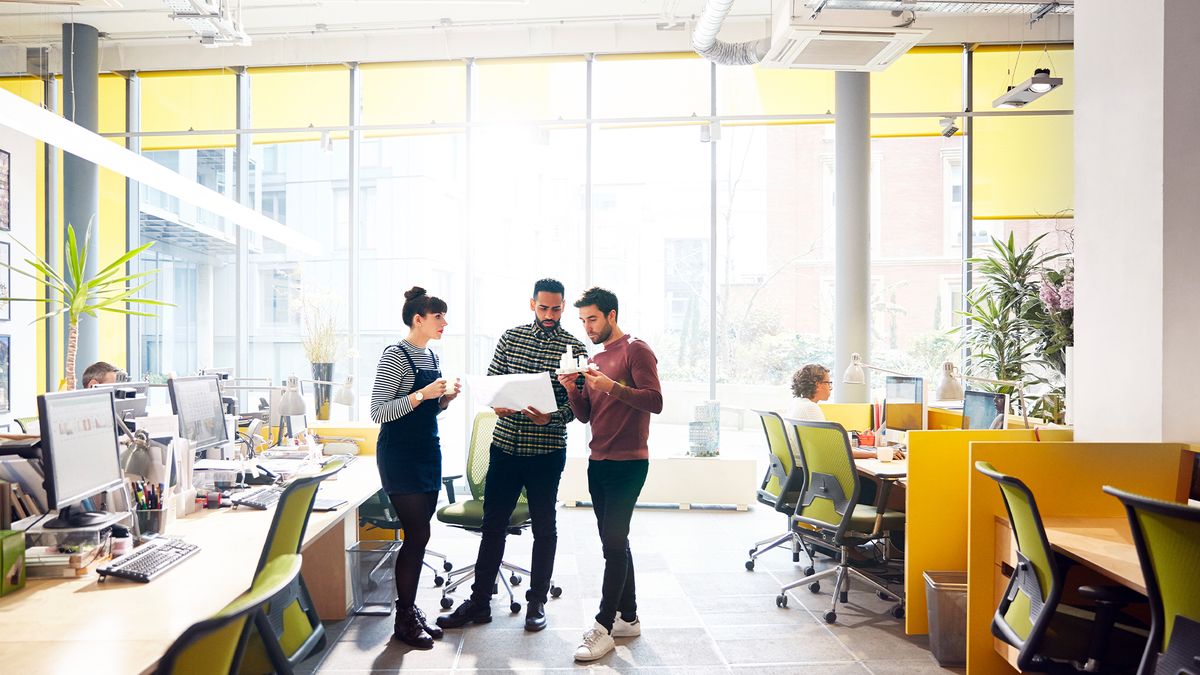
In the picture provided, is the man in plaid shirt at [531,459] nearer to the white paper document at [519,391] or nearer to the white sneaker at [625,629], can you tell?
the white paper document at [519,391]

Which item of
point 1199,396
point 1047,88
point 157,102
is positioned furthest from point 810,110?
point 157,102

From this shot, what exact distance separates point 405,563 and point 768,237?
488 centimetres

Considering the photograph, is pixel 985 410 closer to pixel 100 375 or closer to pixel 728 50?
pixel 728 50

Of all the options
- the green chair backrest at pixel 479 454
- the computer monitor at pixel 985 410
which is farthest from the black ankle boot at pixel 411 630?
the computer monitor at pixel 985 410

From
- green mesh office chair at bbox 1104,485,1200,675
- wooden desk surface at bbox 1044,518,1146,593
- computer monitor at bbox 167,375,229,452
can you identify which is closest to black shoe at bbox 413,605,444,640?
computer monitor at bbox 167,375,229,452

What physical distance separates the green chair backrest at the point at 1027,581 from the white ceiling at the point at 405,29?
5.31 meters

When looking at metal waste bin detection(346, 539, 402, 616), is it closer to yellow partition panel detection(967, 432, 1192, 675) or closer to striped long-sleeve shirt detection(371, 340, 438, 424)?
striped long-sleeve shirt detection(371, 340, 438, 424)

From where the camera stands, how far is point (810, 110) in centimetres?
735

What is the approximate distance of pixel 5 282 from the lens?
264 inches

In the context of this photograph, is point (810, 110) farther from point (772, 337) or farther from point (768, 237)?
point (772, 337)

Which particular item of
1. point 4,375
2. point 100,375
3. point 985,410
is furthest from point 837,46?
point 4,375

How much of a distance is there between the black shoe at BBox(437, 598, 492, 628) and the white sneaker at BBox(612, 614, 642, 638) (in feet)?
2.14

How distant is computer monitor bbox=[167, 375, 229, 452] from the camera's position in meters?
3.44

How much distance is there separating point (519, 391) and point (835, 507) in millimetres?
1830
